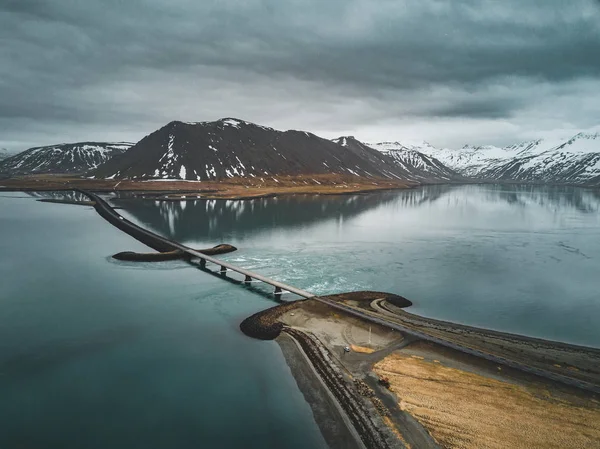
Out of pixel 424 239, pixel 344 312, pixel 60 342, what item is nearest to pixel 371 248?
pixel 424 239

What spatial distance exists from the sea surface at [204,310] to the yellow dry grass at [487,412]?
25.9 feet

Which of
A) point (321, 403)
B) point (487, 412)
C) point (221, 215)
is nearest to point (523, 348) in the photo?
point (487, 412)

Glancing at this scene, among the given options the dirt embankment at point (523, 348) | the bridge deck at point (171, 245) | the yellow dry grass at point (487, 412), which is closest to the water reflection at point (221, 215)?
the bridge deck at point (171, 245)

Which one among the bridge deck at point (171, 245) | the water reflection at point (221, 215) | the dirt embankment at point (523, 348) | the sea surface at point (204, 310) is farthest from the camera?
the water reflection at point (221, 215)

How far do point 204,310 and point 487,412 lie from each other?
32.2 m

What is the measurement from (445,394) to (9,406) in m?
31.5

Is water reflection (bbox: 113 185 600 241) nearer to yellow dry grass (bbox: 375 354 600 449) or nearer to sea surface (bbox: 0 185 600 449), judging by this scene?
sea surface (bbox: 0 185 600 449)

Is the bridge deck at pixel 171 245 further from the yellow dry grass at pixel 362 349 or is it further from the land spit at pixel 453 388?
the yellow dry grass at pixel 362 349

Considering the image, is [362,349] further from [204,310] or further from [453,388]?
[204,310]

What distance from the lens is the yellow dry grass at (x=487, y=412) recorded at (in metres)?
23.5

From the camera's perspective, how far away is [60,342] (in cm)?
3831

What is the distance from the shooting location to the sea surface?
90.2ft

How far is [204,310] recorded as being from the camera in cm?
4750

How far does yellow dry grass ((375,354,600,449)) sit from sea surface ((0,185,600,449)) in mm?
7898
